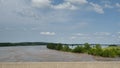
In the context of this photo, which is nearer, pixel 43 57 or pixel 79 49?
pixel 43 57

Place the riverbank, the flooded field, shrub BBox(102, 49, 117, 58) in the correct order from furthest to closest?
shrub BBox(102, 49, 117, 58) < the flooded field < the riverbank

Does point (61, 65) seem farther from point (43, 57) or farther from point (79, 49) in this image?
point (79, 49)

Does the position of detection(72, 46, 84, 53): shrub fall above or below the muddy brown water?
above

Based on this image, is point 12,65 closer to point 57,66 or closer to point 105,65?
point 57,66

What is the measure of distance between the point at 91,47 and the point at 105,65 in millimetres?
41424

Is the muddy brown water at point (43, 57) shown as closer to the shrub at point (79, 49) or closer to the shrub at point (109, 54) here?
the shrub at point (109, 54)

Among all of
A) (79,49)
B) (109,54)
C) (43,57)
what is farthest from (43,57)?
(79,49)

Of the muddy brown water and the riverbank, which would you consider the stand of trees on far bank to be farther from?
the riverbank

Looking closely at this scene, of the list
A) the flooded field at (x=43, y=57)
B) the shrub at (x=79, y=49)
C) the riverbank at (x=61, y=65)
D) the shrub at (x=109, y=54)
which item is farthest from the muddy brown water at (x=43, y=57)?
the riverbank at (x=61, y=65)

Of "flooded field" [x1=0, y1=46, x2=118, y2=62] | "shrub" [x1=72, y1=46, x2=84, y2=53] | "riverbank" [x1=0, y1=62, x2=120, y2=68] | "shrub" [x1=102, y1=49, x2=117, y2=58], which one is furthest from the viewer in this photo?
"shrub" [x1=72, y1=46, x2=84, y2=53]

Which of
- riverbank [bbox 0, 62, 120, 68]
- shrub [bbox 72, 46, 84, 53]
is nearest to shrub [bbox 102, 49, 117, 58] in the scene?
shrub [bbox 72, 46, 84, 53]

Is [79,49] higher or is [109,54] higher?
[79,49]

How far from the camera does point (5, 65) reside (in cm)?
857

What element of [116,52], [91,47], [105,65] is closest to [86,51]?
[91,47]
